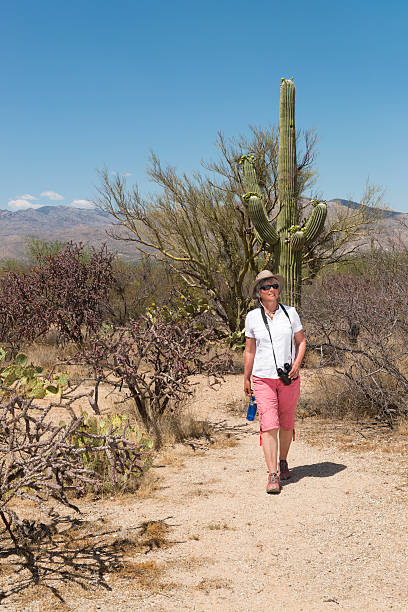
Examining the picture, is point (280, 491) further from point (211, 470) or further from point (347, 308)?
point (347, 308)

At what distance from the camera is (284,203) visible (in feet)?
37.0

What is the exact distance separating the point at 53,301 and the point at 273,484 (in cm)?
783

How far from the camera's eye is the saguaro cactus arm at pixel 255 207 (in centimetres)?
1059

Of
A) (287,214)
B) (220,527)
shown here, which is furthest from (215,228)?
(220,527)

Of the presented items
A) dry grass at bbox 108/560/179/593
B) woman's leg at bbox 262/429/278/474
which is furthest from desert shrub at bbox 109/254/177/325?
dry grass at bbox 108/560/179/593

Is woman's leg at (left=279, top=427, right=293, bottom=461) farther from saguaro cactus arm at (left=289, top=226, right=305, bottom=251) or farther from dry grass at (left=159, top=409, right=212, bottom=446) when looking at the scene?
saguaro cactus arm at (left=289, top=226, right=305, bottom=251)

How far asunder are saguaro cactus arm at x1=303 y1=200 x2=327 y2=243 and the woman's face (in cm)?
624

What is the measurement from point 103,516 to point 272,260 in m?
8.53

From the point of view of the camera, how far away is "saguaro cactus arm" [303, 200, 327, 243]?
35.8 feet

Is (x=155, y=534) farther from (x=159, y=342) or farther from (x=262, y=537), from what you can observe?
(x=159, y=342)

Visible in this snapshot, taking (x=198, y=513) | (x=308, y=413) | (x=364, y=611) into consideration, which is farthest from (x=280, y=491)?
(x=308, y=413)

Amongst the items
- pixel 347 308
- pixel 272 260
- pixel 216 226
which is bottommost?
pixel 347 308

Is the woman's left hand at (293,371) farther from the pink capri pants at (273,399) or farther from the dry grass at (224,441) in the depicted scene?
the dry grass at (224,441)

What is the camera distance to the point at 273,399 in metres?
4.80
